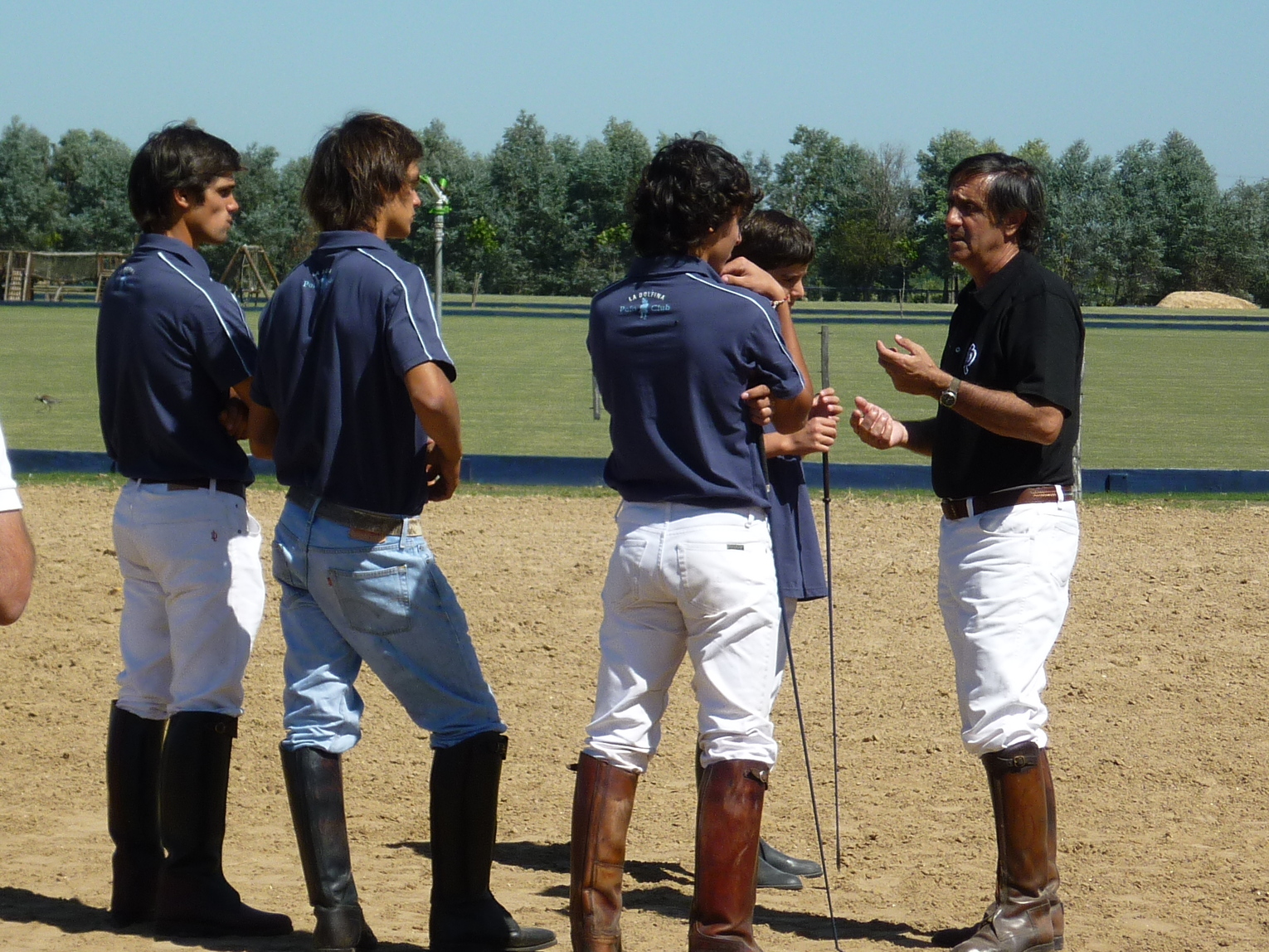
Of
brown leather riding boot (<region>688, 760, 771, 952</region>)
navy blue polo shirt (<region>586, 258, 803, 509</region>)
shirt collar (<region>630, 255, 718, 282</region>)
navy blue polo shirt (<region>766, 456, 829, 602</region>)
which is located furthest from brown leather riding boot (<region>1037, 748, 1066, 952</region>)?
shirt collar (<region>630, 255, 718, 282</region>)

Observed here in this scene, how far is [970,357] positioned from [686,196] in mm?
986

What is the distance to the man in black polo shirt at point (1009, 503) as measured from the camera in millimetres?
3541

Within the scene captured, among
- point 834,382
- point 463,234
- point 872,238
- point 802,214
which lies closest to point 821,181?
point 802,214

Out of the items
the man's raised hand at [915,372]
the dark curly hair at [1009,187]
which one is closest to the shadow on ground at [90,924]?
the man's raised hand at [915,372]

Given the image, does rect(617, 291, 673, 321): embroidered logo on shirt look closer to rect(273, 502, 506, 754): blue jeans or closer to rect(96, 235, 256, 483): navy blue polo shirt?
rect(273, 502, 506, 754): blue jeans

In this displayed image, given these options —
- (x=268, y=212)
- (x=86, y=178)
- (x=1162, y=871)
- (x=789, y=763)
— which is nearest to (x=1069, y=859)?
(x=1162, y=871)

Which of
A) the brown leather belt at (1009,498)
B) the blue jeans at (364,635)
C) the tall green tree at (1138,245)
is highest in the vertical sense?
the tall green tree at (1138,245)

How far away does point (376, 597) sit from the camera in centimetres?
329

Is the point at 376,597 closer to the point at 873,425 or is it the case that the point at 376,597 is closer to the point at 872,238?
the point at 873,425

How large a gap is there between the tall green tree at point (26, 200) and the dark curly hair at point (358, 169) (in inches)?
2922

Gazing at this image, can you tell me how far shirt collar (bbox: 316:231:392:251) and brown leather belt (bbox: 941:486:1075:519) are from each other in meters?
1.59

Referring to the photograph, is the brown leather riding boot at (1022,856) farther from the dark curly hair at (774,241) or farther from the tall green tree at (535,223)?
the tall green tree at (535,223)

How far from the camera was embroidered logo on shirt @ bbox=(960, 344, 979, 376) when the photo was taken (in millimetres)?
3707

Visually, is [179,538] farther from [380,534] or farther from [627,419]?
[627,419]
